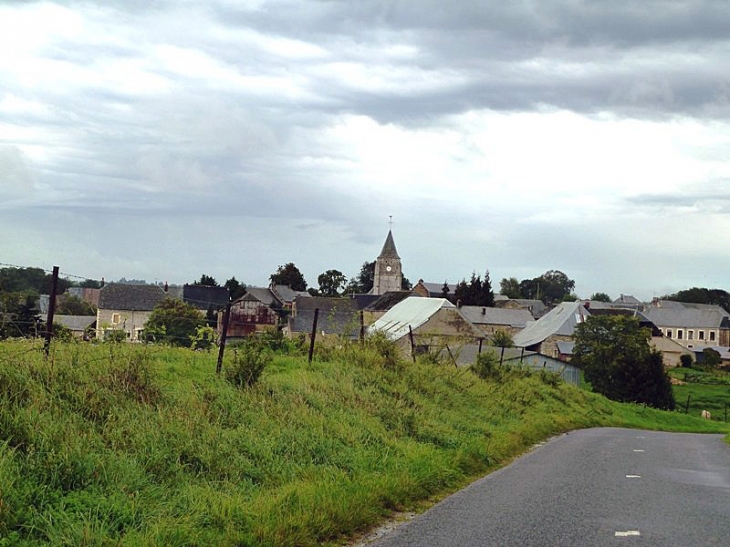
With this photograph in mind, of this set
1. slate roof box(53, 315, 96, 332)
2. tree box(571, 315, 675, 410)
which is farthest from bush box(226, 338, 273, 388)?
tree box(571, 315, 675, 410)

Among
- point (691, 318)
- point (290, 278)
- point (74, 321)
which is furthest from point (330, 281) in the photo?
point (74, 321)

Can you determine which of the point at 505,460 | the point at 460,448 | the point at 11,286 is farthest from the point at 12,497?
the point at 505,460

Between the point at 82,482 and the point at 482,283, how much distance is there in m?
125

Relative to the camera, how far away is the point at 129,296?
271ft

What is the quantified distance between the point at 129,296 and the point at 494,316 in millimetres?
57215

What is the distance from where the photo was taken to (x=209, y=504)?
8117 millimetres

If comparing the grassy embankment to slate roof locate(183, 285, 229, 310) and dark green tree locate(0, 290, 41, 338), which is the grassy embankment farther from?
slate roof locate(183, 285, 229, 310)

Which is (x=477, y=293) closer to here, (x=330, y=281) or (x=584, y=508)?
(x=330, y=281)

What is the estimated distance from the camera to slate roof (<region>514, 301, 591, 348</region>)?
95.5 metres

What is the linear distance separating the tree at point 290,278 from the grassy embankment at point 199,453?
14444 cm

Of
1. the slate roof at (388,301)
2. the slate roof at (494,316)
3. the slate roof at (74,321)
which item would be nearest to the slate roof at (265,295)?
the slate roof at (388,301)

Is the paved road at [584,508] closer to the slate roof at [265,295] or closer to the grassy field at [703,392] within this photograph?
the grassy field at [703,392]

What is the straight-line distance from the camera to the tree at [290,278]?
6353 inches

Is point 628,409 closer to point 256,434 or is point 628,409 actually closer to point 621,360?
point 621,360
